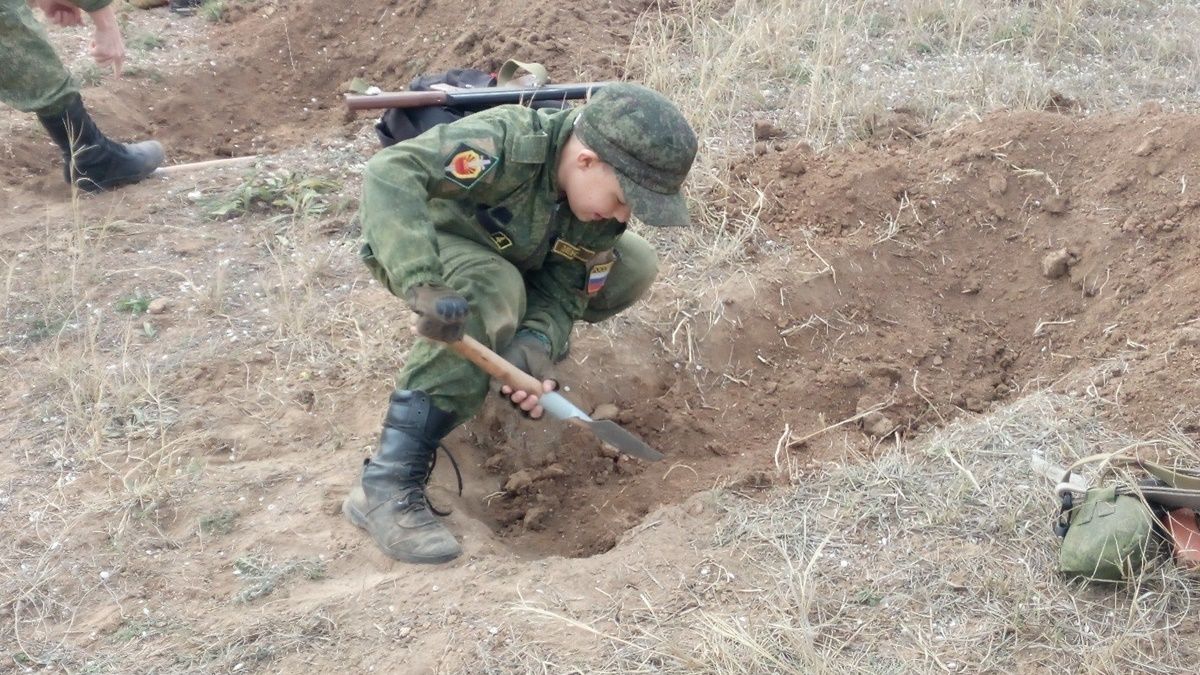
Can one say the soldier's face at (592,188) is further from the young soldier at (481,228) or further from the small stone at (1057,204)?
the small stone at (1057,204)

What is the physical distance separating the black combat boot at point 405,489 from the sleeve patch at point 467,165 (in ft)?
1.80

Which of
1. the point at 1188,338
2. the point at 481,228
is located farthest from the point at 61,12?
the point at 1188,338

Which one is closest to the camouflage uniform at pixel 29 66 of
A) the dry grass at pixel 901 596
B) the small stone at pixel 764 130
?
the small stone at pixel 764 130

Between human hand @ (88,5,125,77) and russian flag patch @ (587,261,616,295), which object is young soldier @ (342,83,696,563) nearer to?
russian flag patch @ (587,261,616,295)

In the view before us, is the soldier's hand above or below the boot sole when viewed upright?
above

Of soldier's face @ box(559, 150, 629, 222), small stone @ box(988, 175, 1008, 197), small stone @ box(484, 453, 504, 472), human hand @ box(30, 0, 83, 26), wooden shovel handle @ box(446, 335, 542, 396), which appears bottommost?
small stone @ box(484, 453, 504, 472)

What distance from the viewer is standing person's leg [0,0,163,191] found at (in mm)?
4293

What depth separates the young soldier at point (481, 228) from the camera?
2.72 m

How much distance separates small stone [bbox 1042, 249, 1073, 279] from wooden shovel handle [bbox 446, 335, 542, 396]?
7.26ft

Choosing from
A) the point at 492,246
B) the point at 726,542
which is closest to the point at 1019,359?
the point at 726,542

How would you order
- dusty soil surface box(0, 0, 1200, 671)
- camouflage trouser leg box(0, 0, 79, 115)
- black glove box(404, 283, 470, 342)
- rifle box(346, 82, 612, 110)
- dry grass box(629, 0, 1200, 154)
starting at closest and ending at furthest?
black glove box(404, 283, 470, 342) < dusty soil surface box(0, 0, 1200, 671) < rifle box(346, 82, 612, 110) < camouflage trouser leg box(0, 0, 79, 115) < dry grass box(629, 0, 1200, 154)

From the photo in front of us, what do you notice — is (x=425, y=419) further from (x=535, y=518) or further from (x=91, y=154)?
(x=91, y=154)

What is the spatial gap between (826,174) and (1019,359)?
3.51 ft

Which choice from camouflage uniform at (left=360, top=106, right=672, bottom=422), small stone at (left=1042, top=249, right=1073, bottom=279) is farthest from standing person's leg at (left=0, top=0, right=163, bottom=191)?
small stone at (left=1042, top=249, right=1073, bottom=279)
